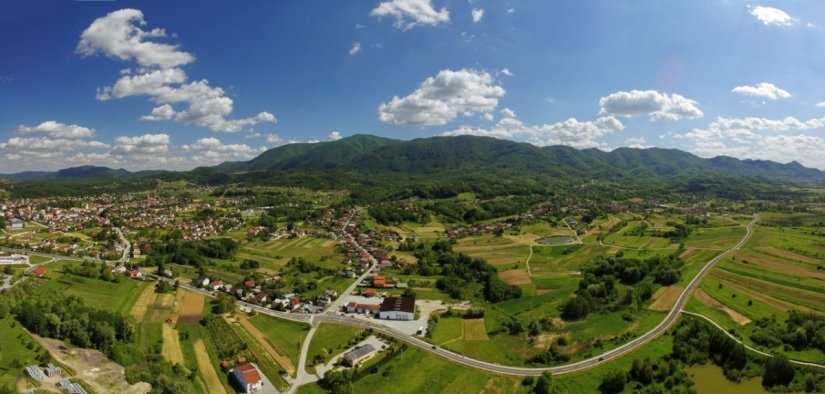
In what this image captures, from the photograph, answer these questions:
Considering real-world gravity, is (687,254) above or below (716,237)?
below

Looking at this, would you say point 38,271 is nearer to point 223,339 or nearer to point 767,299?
point 223,339

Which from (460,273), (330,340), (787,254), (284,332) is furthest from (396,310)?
(787,254)

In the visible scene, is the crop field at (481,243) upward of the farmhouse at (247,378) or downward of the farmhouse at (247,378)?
upward

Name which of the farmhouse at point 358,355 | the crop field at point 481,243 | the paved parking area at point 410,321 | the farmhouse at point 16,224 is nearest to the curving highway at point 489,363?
the paved parking area at point 410,321

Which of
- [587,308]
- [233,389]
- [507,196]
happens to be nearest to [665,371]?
[587,308]

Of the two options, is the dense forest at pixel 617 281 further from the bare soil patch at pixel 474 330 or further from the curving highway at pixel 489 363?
the bare soil patch at pixel 474 330

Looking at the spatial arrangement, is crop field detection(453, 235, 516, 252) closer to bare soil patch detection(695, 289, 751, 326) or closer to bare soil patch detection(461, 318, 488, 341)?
bare soil patch detection(461, 318, 488, 341)

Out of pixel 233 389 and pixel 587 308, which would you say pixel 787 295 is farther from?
pixel 233 389
